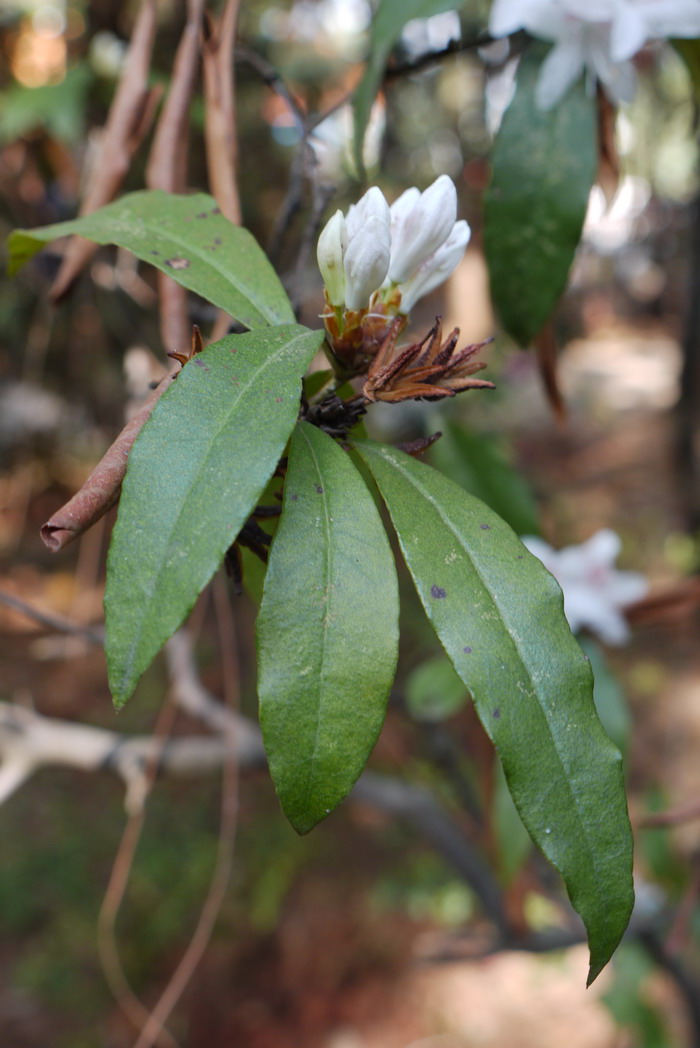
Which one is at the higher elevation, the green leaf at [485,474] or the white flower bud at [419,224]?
the white flower bud at [419,224]

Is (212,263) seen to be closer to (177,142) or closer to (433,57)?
(177,142)

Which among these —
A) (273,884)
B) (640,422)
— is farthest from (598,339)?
(273,884)

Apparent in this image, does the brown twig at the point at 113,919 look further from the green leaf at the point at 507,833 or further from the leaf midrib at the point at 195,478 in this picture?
the leaf midrib at the point at 195,478

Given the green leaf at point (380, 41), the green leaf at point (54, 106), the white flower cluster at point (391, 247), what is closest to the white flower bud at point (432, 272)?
the white flower cluster at point (391, 247)

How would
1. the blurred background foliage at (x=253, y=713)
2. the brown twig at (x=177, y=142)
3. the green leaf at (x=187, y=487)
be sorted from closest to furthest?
the green leaf at (x=187, y=487), the brown twig at (x=177, y=142), the blurred background foliage at (x=253, y=713)

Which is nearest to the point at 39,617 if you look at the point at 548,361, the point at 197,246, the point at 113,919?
the point at 197,246

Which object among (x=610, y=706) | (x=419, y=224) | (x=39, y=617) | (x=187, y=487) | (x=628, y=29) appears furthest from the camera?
(x=610, y=706)
